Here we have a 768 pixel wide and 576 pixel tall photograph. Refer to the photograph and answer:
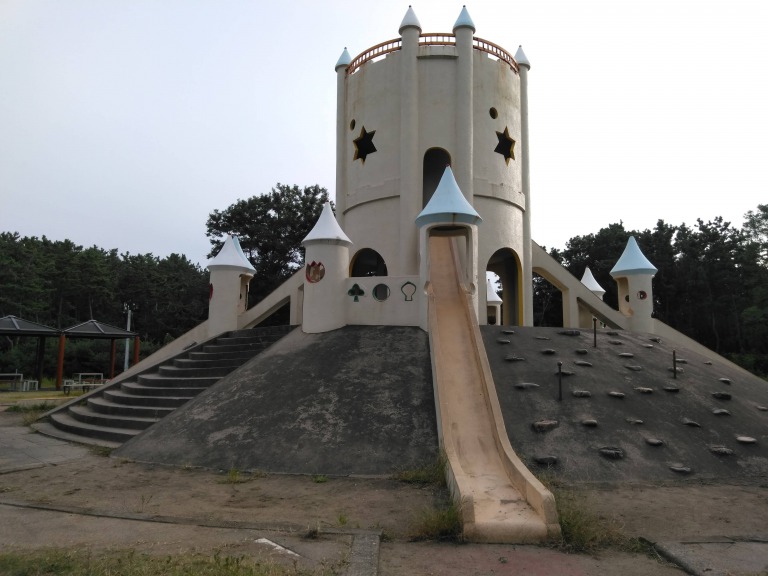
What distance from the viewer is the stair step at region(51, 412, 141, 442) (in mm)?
10320

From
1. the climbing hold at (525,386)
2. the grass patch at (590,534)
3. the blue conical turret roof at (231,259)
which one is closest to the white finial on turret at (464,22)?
the blue conical turret roof at (231,259)

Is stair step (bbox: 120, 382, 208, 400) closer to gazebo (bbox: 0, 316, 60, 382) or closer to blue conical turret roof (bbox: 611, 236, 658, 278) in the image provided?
blue conical turret roof (bbox: 611, 236, 658, 278)

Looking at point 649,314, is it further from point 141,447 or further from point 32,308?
point 32,308

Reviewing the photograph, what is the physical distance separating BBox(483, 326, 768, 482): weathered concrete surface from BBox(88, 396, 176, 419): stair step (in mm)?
6698

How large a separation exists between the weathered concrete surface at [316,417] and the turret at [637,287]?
304 inches

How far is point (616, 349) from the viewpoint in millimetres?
12055

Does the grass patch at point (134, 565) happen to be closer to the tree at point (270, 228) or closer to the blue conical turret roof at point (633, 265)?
the blue conical turret roof at point (633, 265)

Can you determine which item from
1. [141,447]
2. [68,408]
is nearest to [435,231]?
[141,447]

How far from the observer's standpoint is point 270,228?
112 feet

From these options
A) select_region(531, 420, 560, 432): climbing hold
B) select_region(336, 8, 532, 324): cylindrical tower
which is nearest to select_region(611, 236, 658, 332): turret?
select_region(336, 8, 532, 324): cylindrical tower

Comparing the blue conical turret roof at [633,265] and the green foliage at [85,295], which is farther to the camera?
the green foliage at [85,295]

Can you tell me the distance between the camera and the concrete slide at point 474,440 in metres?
5.39

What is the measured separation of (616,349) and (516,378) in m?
3.38

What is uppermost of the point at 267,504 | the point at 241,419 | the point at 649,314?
the point at 649,314
